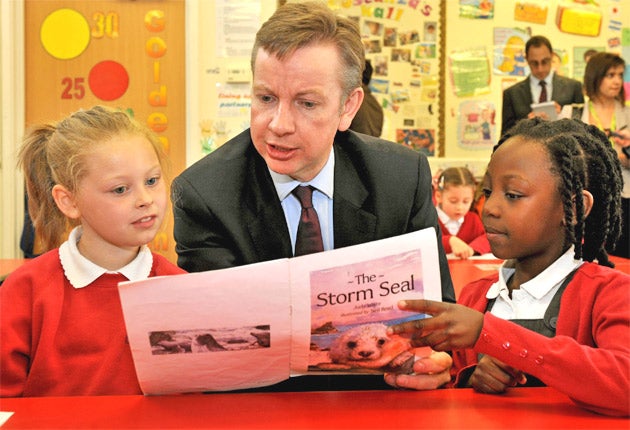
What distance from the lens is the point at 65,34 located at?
18.7ft

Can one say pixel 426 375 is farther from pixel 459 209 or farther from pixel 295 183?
pixel 459 209

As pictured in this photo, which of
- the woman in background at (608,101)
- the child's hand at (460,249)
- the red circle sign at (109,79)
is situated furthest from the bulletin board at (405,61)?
the child's hand at (460,249)

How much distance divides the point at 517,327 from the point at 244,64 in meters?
4.52

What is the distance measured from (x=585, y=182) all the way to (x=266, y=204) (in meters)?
0.67

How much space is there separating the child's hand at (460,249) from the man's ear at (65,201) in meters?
2.18

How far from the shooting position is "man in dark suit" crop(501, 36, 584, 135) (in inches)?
230

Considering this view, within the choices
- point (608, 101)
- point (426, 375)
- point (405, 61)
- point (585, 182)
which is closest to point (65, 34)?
point (405, 61)

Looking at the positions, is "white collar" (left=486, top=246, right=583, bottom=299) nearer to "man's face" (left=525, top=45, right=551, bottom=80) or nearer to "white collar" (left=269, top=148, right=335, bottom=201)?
"white collar" (left=269, top=148, right=335, bottom=201)

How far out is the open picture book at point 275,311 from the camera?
3.67 feet

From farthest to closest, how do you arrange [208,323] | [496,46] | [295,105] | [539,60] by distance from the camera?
1. [496,46]
2. [539,60]
3. [295,105]
4. [208,323]

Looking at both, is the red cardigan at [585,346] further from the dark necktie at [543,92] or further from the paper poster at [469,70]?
the paper poster at [469,70]

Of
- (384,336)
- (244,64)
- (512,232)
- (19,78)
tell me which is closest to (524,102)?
(244,64)

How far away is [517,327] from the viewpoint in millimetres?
1235

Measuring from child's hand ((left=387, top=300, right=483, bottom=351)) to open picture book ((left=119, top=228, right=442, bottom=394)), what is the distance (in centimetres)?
1
